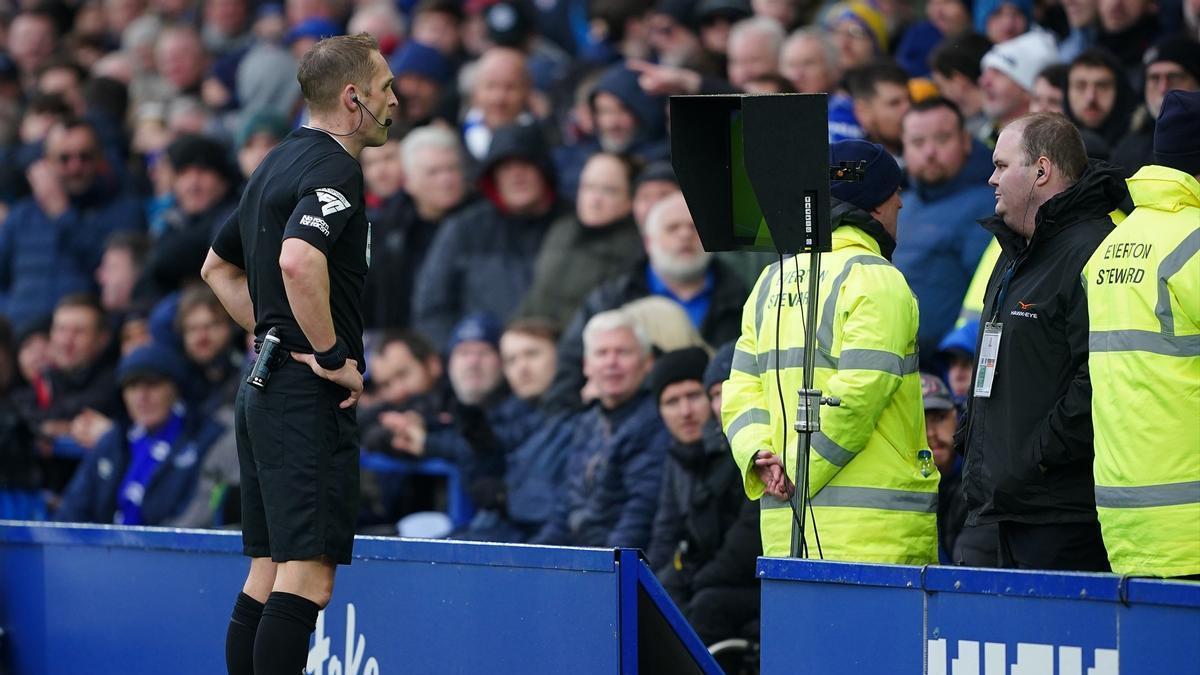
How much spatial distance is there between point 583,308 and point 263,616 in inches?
164

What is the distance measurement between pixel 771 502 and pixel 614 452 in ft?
7.81

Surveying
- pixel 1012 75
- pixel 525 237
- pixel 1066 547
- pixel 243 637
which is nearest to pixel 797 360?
pixel 1066 547

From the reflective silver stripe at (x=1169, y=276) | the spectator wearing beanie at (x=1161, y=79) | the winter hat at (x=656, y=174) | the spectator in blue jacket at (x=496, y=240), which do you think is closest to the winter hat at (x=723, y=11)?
the spectator in blue jacket at (x=496, y=240)

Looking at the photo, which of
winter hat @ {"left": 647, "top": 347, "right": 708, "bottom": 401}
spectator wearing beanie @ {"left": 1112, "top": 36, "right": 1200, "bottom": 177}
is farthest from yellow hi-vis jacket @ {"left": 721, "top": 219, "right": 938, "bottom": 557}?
spectator wearing beanie @ {"left": 1112, "top": 36, "right": 1200, "bottom": 177}

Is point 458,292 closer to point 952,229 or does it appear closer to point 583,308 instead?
point 583,308

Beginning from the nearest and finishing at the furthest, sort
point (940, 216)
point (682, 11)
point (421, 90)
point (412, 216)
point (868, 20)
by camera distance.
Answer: point (940, 216), point (868, 20), point (412, 216), point (682, 11), point (421, 90)

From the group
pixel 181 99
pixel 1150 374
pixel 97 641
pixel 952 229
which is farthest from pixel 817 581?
pixel 181 99

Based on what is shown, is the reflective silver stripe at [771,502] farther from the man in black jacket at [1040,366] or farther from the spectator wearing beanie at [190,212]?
the spectator wearing beanie at [190,212]

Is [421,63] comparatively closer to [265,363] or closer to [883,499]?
[265,363]

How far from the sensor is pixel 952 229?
7.91m

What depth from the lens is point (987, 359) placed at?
5504 millimetres

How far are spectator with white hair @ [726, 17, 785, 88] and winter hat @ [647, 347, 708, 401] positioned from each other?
2.28m

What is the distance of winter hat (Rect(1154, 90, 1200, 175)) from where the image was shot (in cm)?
516

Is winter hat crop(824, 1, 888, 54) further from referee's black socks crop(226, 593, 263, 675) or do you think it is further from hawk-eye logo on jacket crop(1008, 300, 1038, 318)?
referee's black socks crop(226, 593, 263, 675)
